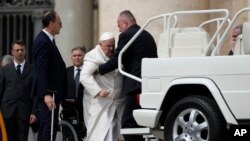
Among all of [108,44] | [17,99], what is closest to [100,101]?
[108,44]

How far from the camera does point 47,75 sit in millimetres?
10914

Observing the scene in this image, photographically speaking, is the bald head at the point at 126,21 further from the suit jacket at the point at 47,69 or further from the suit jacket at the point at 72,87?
the suit jacket at the point at 72,87

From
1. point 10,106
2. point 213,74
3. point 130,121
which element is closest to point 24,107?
point 10,106

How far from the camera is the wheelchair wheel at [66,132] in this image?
40.9 ft

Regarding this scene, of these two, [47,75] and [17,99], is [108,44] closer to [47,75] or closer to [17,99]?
[47,75]

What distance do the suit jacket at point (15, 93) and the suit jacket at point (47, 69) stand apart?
128 cm

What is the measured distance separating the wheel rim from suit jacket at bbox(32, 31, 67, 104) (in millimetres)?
2084

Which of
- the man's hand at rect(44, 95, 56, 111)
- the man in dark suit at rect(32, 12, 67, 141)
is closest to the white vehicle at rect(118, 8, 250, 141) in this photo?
the man's hand at rect(44, 95, 56, 111)

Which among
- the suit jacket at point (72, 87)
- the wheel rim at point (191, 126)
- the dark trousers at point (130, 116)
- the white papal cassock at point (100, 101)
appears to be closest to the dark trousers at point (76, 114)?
the suit jacket at point (72, 87)

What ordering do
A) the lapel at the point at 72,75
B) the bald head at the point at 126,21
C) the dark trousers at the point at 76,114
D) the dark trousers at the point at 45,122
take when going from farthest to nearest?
1. the lapel at the point at 72,75
2. the dark trousers at the point at 76,114
3. the bald head at the point at 126,21
4. the dark trousers at the point at 45,122

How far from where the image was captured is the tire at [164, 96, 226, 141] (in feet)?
29.5

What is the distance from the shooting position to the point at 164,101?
9633 millimetres

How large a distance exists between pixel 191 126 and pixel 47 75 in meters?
2.40

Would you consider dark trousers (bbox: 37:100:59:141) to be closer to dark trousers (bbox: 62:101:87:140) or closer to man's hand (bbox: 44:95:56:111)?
man's hand (bbox: 44:95:56:111)
